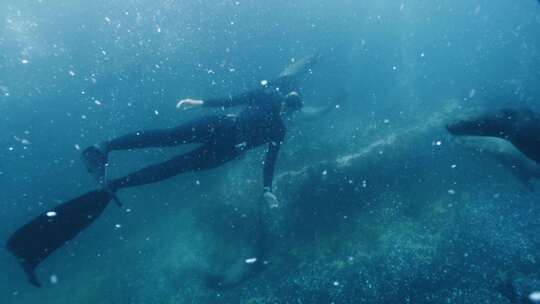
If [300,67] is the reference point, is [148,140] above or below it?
above

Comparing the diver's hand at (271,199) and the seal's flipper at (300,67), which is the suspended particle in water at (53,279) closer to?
the diver's hand at (271,199)

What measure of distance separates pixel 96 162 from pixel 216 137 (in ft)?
5.58

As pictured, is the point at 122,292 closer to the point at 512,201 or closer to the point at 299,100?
the point at 299,100

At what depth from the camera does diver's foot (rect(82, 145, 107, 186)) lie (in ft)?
15.6

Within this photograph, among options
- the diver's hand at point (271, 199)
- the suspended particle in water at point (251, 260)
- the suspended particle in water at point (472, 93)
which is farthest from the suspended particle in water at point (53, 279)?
the suspended particle in water at point (472, 93)

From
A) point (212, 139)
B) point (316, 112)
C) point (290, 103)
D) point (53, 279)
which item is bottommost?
point (53, 279)

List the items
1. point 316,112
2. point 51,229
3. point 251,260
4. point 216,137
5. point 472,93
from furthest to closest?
point 472,93
point 316,112
point 251,260
point 216,137
point 51,229

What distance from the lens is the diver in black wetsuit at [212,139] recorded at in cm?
500

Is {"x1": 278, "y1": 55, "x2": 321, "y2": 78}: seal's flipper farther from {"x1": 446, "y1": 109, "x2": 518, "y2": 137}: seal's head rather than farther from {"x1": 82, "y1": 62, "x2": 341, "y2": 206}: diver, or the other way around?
{"x1": 446, "y1": 109, "x2": 518, "y2": 137}: seal's head

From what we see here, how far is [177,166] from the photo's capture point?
5.23 m

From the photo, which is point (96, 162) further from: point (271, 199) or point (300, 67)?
point (300, 67)

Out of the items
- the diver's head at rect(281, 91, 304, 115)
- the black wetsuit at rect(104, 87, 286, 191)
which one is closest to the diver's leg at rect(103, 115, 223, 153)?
the black wetsuit at rect(104, 87, 286, 191)

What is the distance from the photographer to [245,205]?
387 inches

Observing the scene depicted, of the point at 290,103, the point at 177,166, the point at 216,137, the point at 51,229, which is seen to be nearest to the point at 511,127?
the point at 290,103
